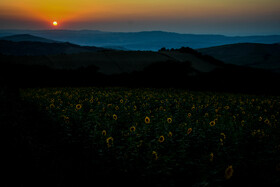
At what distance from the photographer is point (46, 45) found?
6885 inches

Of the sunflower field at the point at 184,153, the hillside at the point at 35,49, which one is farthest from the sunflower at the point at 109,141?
the hillside at the point at 35,49

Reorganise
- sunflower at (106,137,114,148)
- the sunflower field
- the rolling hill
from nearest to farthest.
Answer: the sunflower field, sunflower at (106,137,114,148), the rolling hill

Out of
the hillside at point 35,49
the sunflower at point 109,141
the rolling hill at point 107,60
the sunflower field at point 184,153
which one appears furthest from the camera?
the hillside at point 35,49

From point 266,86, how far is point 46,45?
179736mm

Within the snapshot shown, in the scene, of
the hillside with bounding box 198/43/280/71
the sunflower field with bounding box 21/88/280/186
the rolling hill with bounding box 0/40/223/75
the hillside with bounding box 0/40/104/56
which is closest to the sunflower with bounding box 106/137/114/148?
the sunflower field with bounding box 21/88/280/186

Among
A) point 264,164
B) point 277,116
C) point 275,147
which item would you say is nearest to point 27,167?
point 264,164

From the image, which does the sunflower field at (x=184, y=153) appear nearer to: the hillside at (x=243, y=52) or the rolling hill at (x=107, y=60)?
the rolling hill at (x=107, y=60)

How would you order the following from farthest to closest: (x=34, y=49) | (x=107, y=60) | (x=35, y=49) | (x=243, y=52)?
1. (x=35, y=49)
2. (x=34, y=49)
3. (x=243, y=52)
4. (x=107, y=60)

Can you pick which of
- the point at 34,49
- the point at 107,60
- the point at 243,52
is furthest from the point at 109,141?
the point at 34,49

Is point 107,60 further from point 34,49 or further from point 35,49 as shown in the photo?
point 35,49

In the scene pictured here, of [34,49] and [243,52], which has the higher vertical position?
[34,49]

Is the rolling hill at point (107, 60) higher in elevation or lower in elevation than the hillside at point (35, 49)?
lower

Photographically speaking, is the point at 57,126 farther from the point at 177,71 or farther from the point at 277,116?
the point at 177,71

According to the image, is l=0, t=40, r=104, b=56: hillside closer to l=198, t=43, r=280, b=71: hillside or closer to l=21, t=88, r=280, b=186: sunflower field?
l=198, t=43, r=280, b=71: hillside
